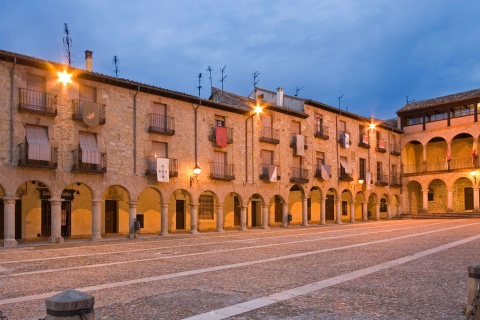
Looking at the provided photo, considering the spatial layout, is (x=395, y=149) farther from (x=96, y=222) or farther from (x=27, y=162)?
(x=27, y=162)

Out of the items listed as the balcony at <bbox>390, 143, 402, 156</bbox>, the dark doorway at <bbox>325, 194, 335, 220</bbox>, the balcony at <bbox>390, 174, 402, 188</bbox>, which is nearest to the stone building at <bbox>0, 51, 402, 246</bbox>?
the dark doorway at <bbox>325, 194, 335, 220</bbox>

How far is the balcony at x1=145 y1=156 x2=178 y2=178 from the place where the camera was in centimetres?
2536

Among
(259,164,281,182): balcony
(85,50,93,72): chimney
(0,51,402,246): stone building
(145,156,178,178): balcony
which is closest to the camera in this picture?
(0,51,402,246): stone building

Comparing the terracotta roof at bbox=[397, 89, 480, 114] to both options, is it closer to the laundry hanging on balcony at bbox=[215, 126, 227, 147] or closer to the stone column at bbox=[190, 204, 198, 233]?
the laundry hanging on balcony at bbox=[215, 126, 227, 147]

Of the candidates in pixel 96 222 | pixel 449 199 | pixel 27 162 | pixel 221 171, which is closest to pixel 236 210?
pixel 221 171

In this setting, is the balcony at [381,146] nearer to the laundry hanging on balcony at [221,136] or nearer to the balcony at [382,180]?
the balcony at [382,180]

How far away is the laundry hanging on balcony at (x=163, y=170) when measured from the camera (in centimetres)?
2539

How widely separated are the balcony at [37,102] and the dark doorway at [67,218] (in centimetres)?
607

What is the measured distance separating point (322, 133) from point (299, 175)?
16.1 feet

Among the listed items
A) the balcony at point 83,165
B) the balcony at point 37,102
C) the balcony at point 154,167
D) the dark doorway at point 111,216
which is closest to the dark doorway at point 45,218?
the dark doorway at point 111,216

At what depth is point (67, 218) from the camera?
25.7m

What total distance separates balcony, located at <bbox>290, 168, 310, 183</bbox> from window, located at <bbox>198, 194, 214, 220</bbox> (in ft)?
20.2

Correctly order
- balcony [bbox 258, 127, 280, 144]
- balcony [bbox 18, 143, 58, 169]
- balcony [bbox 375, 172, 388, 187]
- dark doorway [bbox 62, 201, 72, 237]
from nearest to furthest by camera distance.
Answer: balcony [bbox 18, 143, 58, 169]
dark doorway [bbox 62, 201, 72, 237]
balcony [bbox 258, 127, 280, 144]
balcony [bbox 375, 172, 388, 187]

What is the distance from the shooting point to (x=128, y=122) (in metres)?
25.0
